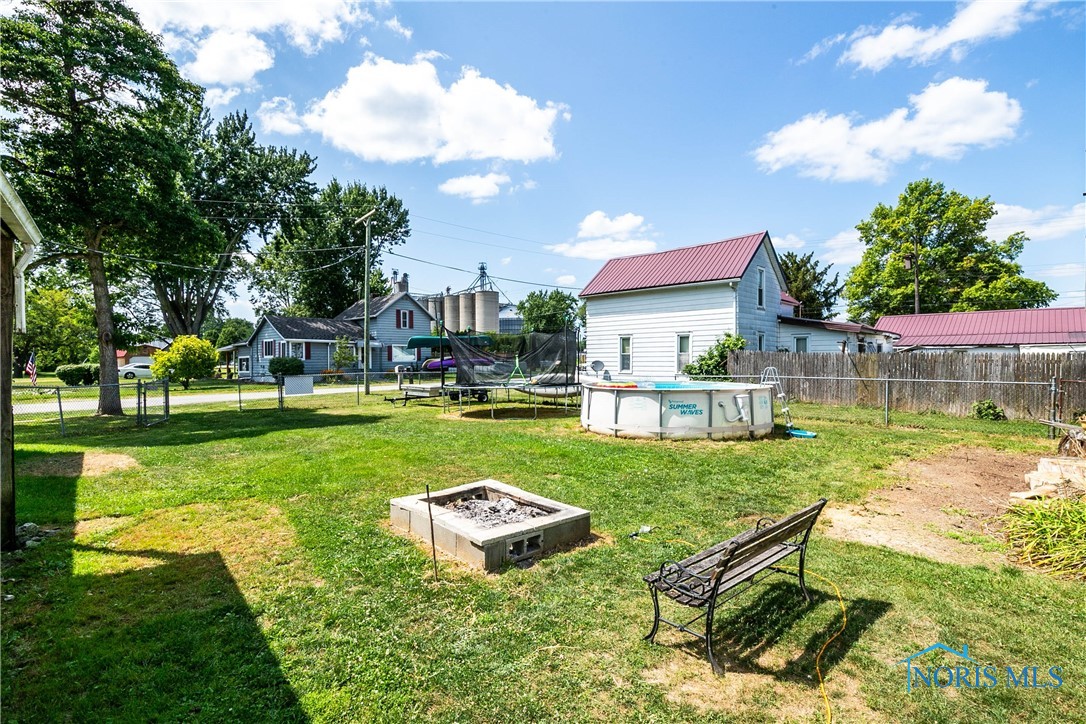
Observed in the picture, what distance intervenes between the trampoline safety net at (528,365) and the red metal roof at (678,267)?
6.52 metres

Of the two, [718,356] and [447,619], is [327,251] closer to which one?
[718,356]

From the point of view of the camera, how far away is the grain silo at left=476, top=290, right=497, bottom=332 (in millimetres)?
38094

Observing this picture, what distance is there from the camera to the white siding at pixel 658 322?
18.7 metres

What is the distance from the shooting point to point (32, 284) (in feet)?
55.4

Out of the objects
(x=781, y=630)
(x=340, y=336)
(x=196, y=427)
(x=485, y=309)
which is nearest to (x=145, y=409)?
(x=196, y=427)

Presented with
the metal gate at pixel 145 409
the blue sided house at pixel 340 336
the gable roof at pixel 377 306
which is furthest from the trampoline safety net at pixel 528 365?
the gable roof at pixel 377 306

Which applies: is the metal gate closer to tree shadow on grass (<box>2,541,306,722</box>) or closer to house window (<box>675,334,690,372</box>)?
tree shadow on grass (<box>2,541,306,722</box>)

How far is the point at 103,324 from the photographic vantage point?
48.8 ft

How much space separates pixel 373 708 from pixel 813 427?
12.0 m

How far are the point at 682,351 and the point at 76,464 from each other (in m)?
17.9

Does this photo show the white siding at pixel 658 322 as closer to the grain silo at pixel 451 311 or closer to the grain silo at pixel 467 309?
the grain silo at pixel 467 309

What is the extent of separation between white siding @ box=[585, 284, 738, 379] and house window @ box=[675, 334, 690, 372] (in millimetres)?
89

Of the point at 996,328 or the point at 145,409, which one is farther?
the point at 996,328

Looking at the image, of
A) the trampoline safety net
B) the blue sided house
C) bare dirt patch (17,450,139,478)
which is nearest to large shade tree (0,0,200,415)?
bare dirt patch (17,450,139,478)
